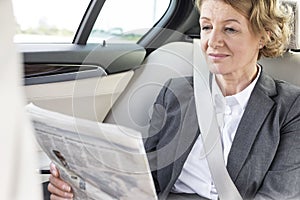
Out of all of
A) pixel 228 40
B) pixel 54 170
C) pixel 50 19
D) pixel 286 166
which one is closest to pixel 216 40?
pixel 228 40

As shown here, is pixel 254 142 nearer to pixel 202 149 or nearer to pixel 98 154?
pixel 202 149

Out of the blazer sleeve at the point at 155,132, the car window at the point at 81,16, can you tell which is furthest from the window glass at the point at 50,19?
the blazer sleeve at the point at 155,132

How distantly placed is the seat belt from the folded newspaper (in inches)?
15.9

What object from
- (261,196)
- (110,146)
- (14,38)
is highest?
(14,38)

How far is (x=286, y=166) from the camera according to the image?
1500 millimetres

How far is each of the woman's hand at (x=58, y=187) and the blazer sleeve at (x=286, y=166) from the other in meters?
0.50

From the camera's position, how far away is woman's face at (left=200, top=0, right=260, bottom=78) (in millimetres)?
1592

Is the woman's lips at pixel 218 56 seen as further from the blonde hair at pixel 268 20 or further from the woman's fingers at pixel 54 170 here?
the woman's fingers at pixel 54 170

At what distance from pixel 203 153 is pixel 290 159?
244mm

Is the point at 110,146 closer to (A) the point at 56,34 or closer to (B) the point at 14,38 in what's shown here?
(B) the point at 14,38

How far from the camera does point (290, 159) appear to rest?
1.50 meters

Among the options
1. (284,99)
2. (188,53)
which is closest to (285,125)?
(284,99)

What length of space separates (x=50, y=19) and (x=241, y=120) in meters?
0.97

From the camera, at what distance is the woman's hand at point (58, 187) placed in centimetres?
137
